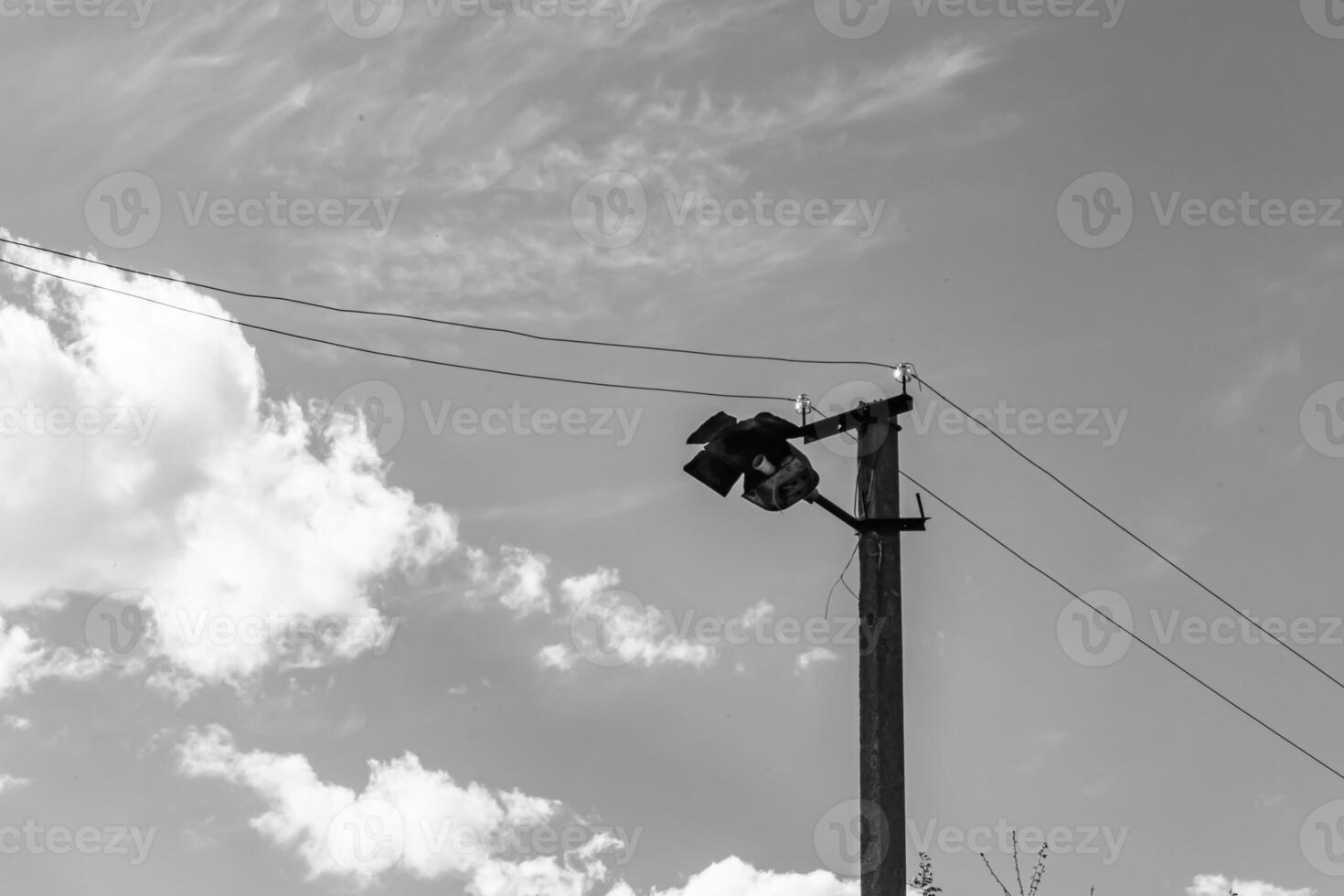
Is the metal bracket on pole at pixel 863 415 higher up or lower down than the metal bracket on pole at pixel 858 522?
higher up

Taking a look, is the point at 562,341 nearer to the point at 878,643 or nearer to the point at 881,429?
the point at 881,429

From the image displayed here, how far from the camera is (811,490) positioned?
8266 millimetres

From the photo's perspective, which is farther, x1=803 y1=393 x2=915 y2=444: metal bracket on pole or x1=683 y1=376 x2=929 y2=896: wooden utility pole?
x1=803 y1=393 x2=915 y2=444: metal bracket on pole

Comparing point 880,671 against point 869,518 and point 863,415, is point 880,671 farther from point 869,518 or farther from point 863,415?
point 863,415

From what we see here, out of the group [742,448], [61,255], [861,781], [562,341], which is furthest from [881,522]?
[61,255]

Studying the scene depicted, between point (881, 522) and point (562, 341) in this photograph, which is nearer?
point (881, 522)

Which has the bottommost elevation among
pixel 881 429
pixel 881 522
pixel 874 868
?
pixel 874 868

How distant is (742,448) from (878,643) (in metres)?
1.43

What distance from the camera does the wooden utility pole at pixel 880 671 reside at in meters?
7.46

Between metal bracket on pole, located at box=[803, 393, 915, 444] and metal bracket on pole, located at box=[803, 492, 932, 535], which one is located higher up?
metal bracket on pole, located at box=[803, 393, 915, 444]

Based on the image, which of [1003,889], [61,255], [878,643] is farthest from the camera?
[1003,889]

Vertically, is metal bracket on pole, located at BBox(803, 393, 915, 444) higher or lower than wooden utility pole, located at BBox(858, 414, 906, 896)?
higher

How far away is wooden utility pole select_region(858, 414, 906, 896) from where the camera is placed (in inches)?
294

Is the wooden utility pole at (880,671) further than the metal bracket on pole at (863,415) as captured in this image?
No
